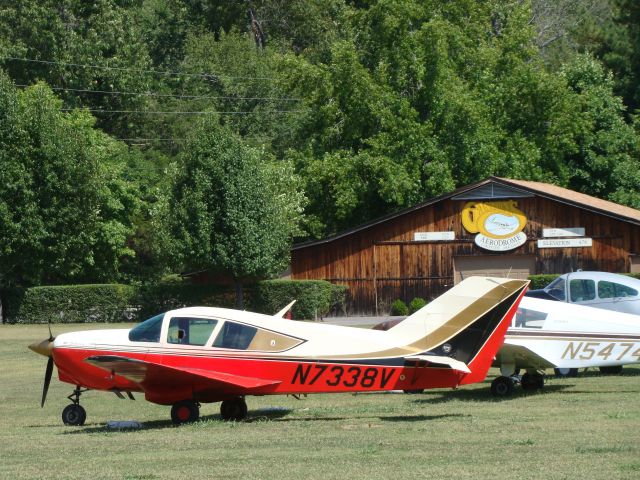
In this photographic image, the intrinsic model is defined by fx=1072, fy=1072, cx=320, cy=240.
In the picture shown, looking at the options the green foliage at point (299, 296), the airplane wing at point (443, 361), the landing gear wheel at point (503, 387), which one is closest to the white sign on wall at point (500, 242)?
the green foliage at point (299, 296)

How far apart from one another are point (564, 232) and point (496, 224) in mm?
2890

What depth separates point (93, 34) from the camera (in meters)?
65.6

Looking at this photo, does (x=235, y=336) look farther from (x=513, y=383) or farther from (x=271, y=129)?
(x=271, y=129)

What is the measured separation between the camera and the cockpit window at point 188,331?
15867 mm

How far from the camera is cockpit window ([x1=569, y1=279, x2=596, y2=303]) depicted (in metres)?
22.7

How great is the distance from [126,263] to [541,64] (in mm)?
26285

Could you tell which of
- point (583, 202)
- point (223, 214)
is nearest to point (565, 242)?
point (583, 202)

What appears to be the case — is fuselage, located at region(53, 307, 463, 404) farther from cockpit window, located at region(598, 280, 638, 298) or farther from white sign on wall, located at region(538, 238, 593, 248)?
white sign on wall, located at region(538, 238, 593, 248)

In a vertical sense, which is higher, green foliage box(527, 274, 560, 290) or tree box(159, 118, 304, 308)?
tree box(159, 118, 304, 308)

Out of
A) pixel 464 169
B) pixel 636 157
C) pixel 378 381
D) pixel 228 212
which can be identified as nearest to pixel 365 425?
pixel 378 381

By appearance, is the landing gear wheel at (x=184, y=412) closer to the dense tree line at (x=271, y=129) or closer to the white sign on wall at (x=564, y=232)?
the dense tree line at (x=271, y=129)

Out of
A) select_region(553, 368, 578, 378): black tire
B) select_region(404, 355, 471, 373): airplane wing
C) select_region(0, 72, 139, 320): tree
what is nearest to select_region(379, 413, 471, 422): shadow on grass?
select_region(404, 355, 471, 373): airplane wing

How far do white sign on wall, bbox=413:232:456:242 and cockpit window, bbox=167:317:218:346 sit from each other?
31917 millimetres

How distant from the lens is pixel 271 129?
237 feet
